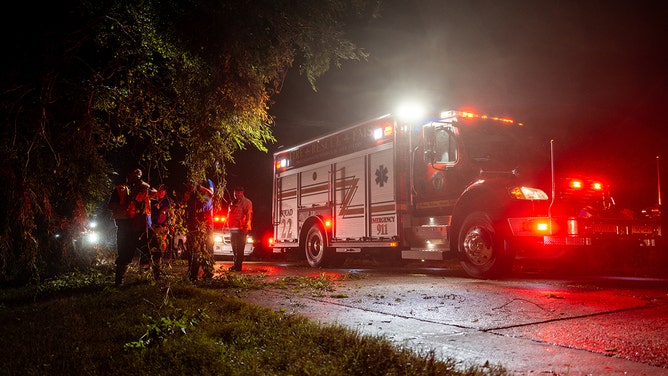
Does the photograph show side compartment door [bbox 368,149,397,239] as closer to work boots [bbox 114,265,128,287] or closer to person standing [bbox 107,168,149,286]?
person standing [bbox 107,168,149,286]

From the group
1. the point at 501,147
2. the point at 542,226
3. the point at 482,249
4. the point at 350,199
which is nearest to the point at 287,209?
the point at 350,199

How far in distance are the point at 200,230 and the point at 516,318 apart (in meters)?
3.45

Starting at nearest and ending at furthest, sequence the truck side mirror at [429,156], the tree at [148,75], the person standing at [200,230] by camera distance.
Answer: the tree at [148,75], the person standing at [200,230], the truck side mirror at [429,156]

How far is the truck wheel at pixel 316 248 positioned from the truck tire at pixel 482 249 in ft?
14.0

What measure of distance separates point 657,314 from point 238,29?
478cm

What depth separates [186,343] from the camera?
3.89 meters

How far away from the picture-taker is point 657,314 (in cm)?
515

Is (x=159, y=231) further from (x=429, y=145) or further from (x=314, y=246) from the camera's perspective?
(x=314, y=246)

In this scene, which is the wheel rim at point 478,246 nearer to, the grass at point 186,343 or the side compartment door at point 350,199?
the side compartment door at point 350,199

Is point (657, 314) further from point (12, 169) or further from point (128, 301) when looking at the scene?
point (12, 169)

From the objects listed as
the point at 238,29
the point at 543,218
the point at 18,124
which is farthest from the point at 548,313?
the point at 18,124

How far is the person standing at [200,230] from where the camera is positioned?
5.75m

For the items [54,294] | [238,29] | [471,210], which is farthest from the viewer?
[471,210]

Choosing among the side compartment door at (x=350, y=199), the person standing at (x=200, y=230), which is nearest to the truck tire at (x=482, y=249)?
the side compartment door at (x=350, y=199)
